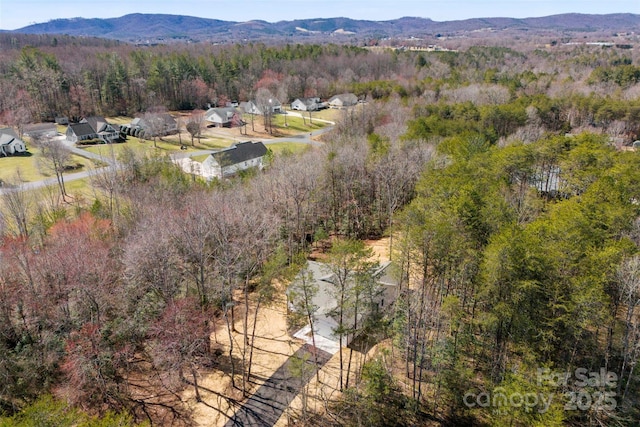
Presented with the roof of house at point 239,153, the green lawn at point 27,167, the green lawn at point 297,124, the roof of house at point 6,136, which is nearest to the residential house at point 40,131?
the roof of house at point 6,136

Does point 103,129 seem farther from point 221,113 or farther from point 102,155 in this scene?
point 221,113

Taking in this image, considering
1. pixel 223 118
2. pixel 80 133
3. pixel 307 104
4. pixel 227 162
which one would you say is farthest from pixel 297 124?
pixel 80 133

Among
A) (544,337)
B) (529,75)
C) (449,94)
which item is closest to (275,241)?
(544,337)

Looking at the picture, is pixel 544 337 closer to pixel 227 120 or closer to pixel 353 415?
pixel 353 415

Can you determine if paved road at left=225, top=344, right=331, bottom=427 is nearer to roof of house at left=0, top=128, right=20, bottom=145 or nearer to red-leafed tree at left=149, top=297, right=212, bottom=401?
red-leafed tree at left=149, top=297, right=212, bottom=401

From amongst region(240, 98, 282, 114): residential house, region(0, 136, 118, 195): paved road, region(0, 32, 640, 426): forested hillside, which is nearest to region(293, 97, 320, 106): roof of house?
region(240, 98, 282, 114): residential house
